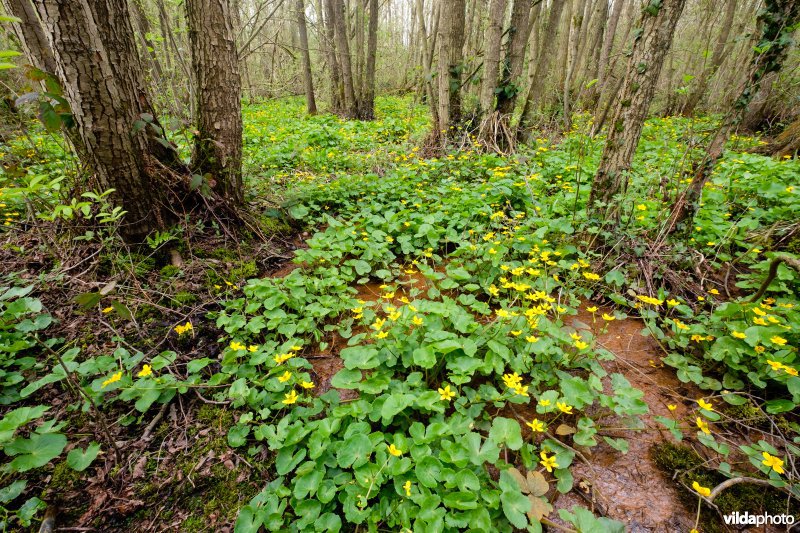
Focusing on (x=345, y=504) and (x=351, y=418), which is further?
(x=351, y=418)

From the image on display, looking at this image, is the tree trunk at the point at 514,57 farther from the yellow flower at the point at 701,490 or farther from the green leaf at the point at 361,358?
the yellow flower at the point at 701,490

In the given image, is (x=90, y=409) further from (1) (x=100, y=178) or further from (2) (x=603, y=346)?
(2) (x=603, y=346)

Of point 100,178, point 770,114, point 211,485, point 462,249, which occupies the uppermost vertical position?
point 770,114

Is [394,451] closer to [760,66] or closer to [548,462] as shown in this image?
[548,462]

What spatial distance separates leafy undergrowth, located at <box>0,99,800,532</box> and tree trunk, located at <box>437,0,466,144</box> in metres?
3.42

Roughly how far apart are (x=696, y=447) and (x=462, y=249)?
1910mm

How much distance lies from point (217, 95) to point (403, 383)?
2977 millimetres

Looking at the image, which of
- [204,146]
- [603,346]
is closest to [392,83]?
[204,146]

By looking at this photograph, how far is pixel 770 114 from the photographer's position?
6.39 meters

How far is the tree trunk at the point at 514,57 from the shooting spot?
19.4ft

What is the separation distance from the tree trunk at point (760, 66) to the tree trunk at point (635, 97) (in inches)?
22.2

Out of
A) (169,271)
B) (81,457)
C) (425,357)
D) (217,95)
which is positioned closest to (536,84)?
(217,95)

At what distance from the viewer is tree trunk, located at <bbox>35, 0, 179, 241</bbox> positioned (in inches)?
86.9

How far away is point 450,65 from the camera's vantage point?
611 cm
